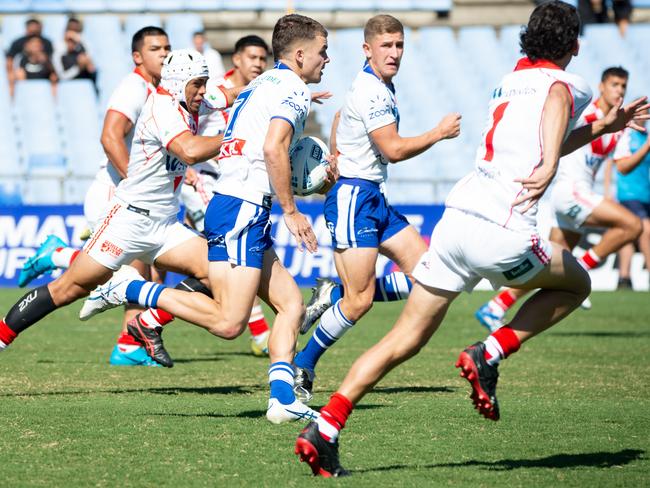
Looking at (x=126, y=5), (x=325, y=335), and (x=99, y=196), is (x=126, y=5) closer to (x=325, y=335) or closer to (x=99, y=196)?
(x=99, y=196)

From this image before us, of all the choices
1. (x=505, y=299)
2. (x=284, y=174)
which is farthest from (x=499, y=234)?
(x=505, y=299)

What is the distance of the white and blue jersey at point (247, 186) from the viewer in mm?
7297

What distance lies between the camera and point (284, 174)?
22.6 ft

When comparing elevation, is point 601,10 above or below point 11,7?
below

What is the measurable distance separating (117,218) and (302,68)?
6.46ft

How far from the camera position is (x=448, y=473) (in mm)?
5926

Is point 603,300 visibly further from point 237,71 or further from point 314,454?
point 314,454

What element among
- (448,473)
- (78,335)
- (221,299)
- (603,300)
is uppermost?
(221,299)

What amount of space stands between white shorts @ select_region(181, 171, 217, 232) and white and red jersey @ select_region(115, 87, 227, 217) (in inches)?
113

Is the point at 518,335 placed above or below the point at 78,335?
above

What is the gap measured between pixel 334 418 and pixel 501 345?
97cm

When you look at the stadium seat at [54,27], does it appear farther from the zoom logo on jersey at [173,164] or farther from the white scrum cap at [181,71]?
the white scrum cap at [181,71]

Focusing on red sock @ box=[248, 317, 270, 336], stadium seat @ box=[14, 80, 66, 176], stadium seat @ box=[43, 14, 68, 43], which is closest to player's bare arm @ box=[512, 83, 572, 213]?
red sock @ box=[248, 317, 270, 336]

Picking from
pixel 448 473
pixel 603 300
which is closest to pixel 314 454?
pixel 448 473
